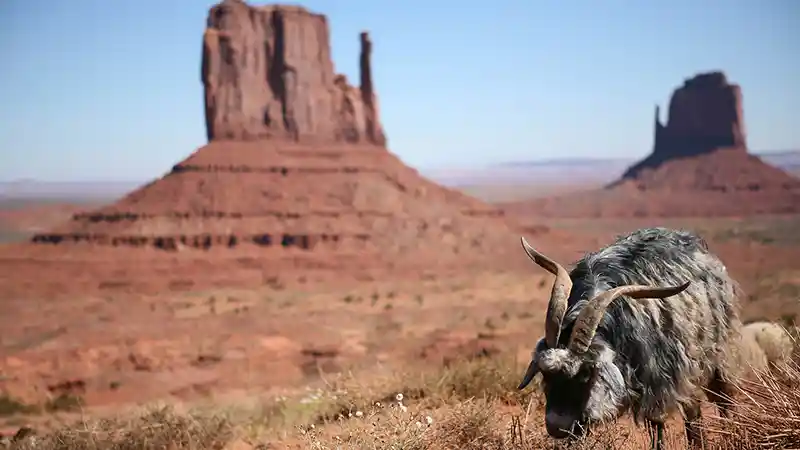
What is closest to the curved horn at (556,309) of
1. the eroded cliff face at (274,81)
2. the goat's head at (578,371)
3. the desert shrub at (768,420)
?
the goat's head at (578,371)

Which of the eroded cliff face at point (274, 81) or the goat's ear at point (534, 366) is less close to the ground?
the eroded cliff face at point (274, 81)

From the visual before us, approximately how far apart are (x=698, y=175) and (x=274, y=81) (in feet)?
203

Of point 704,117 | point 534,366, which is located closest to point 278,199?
point 534,366

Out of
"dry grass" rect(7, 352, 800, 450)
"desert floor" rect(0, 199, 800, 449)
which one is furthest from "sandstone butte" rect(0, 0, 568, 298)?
"dry grass" rect(7, 352, 800, 450)

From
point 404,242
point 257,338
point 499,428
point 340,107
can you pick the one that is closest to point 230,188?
point 404,242

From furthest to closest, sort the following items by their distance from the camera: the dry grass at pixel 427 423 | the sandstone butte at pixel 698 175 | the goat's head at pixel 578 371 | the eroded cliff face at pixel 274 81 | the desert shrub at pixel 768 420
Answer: the sandstone butte at pixel 698 175 → the eroded cliff face at pixel 274 81 → the goat's head at pixel 578 371 → the dry grass at pixel 427 423 → the desert shrub at pixel 768 420

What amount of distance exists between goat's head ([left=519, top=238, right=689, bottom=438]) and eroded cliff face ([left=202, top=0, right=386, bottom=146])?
6906cm

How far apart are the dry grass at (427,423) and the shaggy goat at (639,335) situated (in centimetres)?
19

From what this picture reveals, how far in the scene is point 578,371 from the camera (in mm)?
4438

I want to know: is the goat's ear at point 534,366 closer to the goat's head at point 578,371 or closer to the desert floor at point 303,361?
the goat's head at point 578,371

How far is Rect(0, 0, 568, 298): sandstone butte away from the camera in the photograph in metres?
53.2

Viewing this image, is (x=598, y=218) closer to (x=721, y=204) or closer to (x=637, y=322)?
(x=721, y=204)

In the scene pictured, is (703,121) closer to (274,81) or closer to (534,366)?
(274,81)

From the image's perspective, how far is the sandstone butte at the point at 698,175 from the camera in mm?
95125
